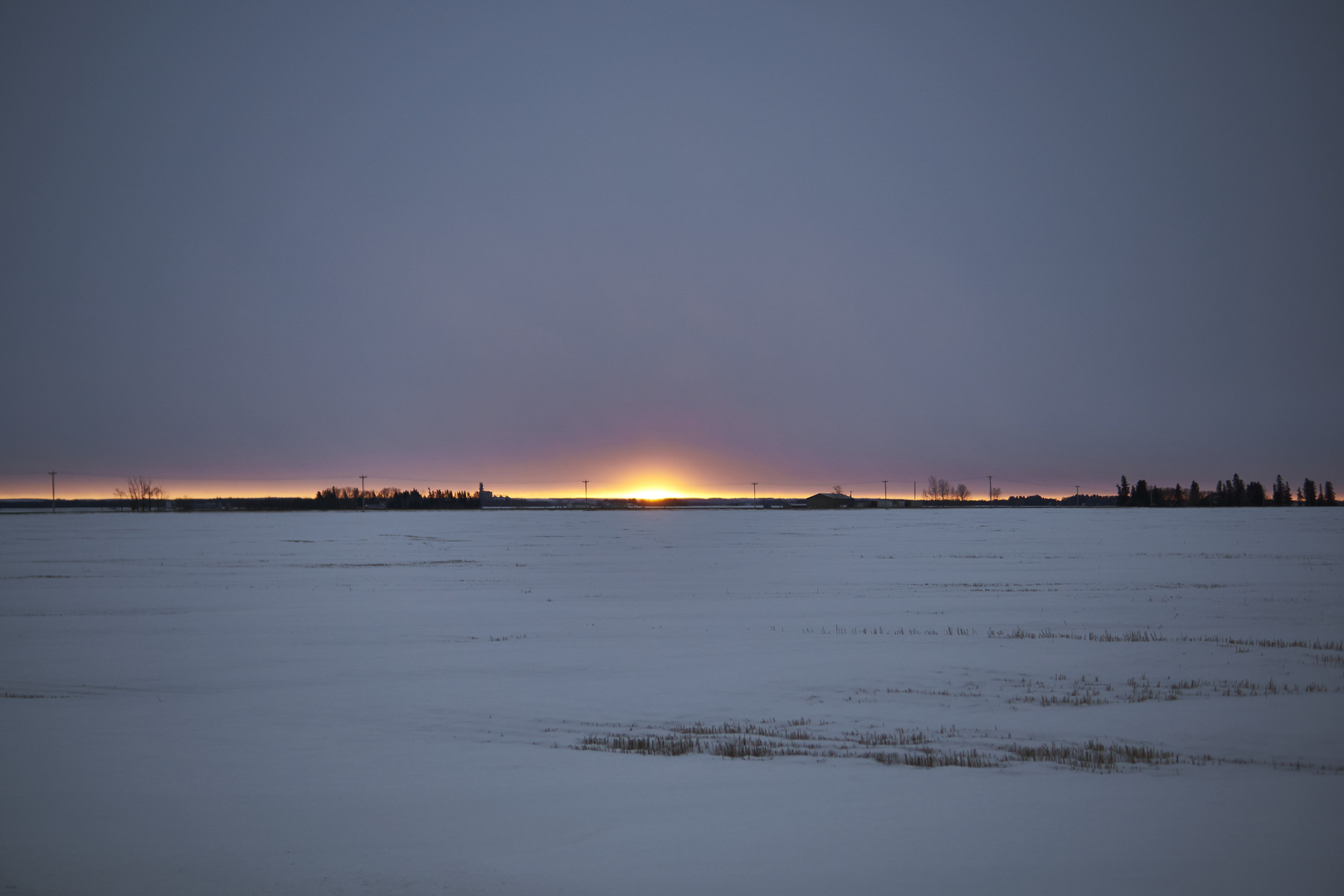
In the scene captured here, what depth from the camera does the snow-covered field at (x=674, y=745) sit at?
6.48 m

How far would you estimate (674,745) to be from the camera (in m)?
9.77

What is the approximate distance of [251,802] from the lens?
7863 mm

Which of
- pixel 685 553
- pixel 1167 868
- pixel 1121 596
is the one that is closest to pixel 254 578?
pixel 685 553

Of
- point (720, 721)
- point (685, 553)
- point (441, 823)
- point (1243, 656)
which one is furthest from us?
point (685, 553)

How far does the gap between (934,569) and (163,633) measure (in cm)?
2640

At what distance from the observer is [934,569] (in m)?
34.3

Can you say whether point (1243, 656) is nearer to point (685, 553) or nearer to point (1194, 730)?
point (1194, 730)

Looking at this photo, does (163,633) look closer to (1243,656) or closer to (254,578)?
(254,578)

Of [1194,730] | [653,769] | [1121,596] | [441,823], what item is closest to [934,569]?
[1121,596]

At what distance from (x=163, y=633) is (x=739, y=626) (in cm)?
1233

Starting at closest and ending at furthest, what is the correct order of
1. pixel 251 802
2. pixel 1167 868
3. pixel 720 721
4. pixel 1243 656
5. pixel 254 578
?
pixel 1167 868 → pixel 251 802 → pixel 720 721 → pixel 1243 656 → pixel 254 578

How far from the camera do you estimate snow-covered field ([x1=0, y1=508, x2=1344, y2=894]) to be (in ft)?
21.3

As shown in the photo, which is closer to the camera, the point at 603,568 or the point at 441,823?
the point at 441,823

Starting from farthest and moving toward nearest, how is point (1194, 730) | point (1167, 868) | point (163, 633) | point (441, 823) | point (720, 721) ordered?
point (163, 633)
point (720, 721)
point (1194, 730)
point (441, 823)
point (1167, 868)
